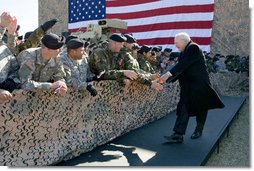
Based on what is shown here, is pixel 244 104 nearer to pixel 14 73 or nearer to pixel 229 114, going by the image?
pixel 229 114

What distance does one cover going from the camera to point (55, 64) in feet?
8.13

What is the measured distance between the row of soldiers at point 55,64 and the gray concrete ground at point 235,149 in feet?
2.93

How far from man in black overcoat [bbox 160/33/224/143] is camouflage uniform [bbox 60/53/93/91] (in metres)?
0.80

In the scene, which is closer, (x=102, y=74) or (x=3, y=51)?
(x=3, y=51)

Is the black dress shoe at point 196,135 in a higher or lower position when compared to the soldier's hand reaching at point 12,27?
lower

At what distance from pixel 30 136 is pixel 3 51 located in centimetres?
58

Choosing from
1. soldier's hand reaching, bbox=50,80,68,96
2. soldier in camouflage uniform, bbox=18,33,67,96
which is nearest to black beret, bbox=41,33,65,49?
soldier in camouflage uniform, bbox=18,33,67,96

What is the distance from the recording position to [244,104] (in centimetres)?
663

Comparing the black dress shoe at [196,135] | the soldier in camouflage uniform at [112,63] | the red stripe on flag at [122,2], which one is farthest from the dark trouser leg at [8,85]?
the red stripe on flag at [122,2]

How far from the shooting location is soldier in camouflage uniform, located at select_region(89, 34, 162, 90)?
3.20 metres

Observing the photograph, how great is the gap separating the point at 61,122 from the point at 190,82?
1.36 metres

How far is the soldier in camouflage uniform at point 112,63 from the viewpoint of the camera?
3199 mm

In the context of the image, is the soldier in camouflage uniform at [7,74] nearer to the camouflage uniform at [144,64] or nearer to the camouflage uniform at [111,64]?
the camouflage uniform at [111,64]

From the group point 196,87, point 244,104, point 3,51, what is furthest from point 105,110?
point 244,104
